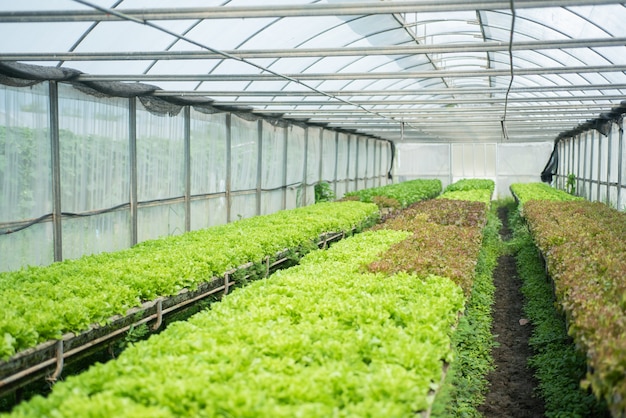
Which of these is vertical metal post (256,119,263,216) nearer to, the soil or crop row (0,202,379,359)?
crop row (0,202,379,359)

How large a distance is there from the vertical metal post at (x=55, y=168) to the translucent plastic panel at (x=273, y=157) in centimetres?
851

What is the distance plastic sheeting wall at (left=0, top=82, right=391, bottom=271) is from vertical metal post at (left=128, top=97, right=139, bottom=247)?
0.06 feet

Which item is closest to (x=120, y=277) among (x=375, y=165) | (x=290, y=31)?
(x=290, y=31)

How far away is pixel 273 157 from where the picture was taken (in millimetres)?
18375

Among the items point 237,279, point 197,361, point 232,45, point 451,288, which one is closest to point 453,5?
point 451,288

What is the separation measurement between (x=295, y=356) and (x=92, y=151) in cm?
742

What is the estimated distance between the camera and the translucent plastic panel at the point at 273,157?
58.1 ft

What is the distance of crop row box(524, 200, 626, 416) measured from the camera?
13.1 feet

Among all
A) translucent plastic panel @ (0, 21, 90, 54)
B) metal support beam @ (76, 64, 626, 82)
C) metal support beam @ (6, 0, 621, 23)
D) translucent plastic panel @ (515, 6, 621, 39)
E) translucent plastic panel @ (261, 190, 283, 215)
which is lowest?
translucent plastic panel @ (261, 190, 283, 215)

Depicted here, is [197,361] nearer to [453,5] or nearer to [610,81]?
[453,5]

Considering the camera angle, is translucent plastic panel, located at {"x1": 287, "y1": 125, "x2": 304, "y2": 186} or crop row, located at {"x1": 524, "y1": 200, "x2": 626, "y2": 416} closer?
crop row, located at {"x1": 524, "y1": 200, "x2": 626, "y2": 416}

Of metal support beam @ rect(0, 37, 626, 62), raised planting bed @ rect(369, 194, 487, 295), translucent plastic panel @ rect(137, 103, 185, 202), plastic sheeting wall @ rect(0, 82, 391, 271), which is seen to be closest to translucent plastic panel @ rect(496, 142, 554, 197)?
plastic sheeting wall @ rect(0, 82, 391, 271)

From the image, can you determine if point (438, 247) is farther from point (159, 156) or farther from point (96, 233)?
point (159, 156)

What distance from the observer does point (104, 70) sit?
32.3 ft
